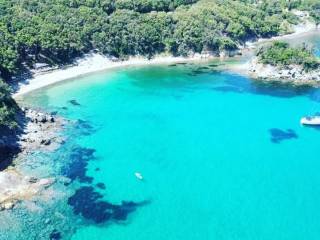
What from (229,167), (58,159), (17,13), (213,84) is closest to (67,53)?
(17,13)

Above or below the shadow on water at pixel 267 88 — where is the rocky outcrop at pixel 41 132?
above

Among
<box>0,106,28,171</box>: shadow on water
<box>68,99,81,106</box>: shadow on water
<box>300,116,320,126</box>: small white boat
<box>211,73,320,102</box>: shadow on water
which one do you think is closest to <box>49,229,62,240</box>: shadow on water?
<box>0,106,28,171</box>: shadow on water

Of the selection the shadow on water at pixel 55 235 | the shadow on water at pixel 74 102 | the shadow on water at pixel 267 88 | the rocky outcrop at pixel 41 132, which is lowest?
the shadow on water at pixel 267 88

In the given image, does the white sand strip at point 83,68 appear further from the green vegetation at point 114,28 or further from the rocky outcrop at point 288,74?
the rocky outcrop at point 288,74

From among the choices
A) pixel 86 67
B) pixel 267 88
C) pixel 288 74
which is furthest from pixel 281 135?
pixel 86 67

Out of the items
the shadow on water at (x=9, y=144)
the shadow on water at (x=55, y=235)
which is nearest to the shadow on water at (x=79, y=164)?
the shadow on water at (x=9, y=144)

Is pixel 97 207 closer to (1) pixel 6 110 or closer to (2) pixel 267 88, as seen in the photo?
(1) pixel 6 110
